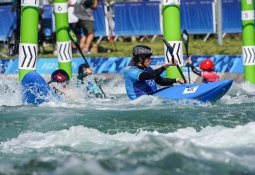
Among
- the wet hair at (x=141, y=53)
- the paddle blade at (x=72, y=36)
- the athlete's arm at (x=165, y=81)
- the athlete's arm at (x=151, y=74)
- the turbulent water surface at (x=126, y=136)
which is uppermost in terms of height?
the paddle blade at (x=72, y=36)

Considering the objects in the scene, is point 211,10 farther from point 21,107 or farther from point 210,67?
point 21,107

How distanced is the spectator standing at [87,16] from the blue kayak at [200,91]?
7.95 m

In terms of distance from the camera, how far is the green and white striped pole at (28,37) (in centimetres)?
1395

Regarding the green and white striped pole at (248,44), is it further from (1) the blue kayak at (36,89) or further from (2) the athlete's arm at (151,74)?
(1) the blue kayak at (36,89)

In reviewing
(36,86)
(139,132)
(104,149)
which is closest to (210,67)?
(36,86)

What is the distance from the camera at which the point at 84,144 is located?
9.73m

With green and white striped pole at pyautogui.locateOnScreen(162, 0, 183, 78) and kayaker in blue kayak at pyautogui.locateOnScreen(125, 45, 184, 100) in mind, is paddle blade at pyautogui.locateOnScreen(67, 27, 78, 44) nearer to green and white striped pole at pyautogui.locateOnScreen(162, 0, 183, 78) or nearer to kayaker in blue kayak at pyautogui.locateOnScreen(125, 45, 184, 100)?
green and white striped pole at pyautogui.locateOnScreen(162, 0, 183, 78)

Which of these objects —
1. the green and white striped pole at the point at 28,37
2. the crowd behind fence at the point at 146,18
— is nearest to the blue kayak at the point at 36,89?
the green and white striped pole at the point at 28,37

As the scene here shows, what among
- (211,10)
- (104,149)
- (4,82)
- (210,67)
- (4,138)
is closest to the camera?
(104,149)

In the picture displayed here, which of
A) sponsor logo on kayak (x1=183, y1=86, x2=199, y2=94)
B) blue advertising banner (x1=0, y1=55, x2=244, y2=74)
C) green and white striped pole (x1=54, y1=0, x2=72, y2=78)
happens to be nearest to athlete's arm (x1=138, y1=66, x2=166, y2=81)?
sponsor logo on kayak (x1=183, y1=86, x2=199, y2=94)

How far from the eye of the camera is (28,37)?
1398 centimetres

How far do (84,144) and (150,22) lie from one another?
13090mm

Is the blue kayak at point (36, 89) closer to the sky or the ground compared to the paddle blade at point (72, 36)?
closer to the ground

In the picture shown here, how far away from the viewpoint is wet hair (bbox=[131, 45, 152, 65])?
41.9ft
